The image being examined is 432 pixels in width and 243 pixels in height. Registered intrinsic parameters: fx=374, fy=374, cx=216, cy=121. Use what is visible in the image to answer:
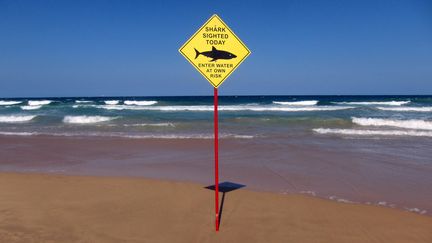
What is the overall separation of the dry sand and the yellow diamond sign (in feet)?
6.55

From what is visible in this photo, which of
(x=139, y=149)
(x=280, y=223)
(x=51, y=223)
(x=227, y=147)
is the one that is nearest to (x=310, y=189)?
(x=280, y=223)

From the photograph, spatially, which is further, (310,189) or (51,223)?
(310,189)

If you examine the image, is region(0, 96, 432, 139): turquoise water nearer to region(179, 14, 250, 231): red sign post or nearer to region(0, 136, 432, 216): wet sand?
region(0, 136, 432, 216): wet sand

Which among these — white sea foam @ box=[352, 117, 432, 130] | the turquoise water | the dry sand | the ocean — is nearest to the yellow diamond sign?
the dry sand

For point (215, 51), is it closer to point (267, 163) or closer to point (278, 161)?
point (267, 163)

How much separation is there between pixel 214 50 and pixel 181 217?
2426 millimetres

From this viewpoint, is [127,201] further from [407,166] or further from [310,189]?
[407,166]

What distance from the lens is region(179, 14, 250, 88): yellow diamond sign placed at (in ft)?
15.2

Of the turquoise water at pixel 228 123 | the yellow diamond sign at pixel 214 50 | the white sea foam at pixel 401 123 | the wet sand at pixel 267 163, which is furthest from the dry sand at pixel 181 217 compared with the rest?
the white sea foam at pixel 401 123

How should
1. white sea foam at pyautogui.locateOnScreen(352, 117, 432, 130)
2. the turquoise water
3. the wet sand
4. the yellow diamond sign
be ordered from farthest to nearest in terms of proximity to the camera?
white sea foam at pyautogui.locateOnScreen(352, 117, 432, 130) → the turquoise water → the wet sand → the yellow diamond sign

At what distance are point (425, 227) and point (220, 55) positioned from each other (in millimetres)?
3595

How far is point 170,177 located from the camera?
323 inches

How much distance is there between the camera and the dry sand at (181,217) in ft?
15.4

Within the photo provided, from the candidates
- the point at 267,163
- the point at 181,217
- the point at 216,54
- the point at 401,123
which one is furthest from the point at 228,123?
the point at 216,54
